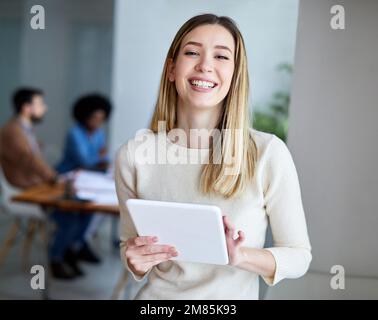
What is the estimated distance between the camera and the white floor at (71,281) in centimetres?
345

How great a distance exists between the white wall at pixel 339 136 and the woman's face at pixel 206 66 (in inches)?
10.2

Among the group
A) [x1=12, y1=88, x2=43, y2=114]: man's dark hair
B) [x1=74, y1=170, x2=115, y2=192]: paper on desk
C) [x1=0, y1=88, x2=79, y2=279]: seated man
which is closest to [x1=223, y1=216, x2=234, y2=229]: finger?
[x1=74, y1=170, x2=115, y2=192]: paper on desk

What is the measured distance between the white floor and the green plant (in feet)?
5.62

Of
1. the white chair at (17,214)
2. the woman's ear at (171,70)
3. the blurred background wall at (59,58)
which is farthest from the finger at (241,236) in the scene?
the blurred background wall at (59,58)

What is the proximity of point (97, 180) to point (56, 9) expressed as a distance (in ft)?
11.2

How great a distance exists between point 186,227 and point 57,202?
2168 mm

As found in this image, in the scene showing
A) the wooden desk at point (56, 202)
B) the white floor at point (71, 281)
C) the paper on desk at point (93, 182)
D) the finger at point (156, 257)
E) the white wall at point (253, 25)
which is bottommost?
the white floor at point (71, 281)

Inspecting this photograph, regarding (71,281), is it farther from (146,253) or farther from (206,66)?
(206,66)

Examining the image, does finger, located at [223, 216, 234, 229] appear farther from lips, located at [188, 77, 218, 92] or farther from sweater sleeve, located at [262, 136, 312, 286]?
lips, located at [188, 77, 218, 92]

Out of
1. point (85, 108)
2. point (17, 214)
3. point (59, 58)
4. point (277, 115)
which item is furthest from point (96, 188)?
point (59, 58)

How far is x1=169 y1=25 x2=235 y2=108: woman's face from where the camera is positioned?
1.17 meters

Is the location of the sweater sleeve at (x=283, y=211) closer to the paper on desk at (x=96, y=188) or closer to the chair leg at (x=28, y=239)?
the paper on desk at (x=96, y=188)
